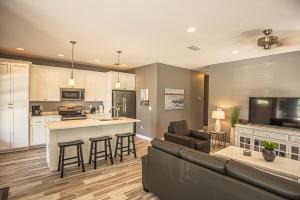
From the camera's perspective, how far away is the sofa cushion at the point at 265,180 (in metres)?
1.35

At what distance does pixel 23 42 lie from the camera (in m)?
3.92

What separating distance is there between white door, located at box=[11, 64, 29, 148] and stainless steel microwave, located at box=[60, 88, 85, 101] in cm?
106

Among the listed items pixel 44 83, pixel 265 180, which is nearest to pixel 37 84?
pixel 44 83

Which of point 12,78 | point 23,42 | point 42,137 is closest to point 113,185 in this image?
point 42,137

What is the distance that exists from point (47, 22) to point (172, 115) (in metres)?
4.84

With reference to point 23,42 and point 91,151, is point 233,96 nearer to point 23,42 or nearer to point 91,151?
point 91,151

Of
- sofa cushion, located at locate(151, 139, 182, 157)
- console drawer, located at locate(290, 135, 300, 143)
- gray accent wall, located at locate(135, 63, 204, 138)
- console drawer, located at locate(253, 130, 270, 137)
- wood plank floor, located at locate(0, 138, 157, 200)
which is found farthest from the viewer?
gray accent wall, located at locate(135, 63, 204, 138)

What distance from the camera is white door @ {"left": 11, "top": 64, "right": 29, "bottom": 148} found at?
15.1 ft

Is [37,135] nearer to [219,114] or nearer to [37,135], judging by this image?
[37,135]

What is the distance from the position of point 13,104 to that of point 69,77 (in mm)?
1784

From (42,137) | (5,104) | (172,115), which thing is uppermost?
(5,104)

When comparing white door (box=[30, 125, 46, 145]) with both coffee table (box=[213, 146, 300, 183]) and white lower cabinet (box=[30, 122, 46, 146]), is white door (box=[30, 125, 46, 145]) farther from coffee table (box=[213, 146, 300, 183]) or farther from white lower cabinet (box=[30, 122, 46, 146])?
coffee table (box=[213, 146, 300, 183])

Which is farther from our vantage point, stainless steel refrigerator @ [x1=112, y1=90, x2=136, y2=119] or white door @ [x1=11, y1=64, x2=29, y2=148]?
stainless steel refrigerator @ [x1=112, y1=90, x2=136, y2=119]

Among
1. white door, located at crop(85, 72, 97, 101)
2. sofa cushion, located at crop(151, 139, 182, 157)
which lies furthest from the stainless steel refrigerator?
sofa cushion, located at crop(151, 139, 182, 157)
